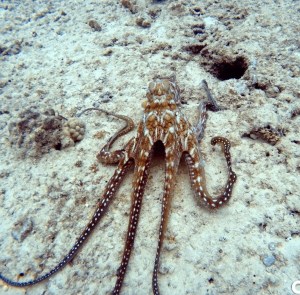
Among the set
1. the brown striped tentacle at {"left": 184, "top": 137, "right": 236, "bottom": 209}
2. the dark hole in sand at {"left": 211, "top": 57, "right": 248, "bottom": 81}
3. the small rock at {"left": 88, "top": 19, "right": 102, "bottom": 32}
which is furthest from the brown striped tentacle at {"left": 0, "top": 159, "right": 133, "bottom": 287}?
the small rock at {"left": 88, "top": 19, "right": 102, "bottom": 32}

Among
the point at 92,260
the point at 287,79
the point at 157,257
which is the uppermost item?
the point at 287,79

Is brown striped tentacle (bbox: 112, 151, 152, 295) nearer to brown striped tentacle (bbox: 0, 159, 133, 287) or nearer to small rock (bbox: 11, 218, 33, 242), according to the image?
brown striped tentacle (bbox: 0, 159, 133, 287)

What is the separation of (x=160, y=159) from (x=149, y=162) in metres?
0.60

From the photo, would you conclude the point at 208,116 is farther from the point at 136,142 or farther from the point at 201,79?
the point at 136,142

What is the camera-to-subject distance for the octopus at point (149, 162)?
128 inches

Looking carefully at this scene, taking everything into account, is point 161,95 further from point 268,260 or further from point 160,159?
point 268,260

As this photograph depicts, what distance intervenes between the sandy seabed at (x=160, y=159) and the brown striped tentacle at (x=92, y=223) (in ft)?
0.37

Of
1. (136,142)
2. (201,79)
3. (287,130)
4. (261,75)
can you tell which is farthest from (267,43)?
(136,142)

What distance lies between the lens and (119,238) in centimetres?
353

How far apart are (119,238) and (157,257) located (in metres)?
0.71

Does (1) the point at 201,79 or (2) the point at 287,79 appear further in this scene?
(1) the point at 201,79

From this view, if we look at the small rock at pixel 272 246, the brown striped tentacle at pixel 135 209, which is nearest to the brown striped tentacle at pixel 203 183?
the brown striped tentacle at pixel 135 209

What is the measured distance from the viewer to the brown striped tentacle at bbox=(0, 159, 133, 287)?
10.5ft

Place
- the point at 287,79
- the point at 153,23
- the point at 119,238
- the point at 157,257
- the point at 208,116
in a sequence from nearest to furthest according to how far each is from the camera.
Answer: the point at 157,257 < the point at 119,238 < the point at 208,116 < the point at 287,79 < the point at 153,23
